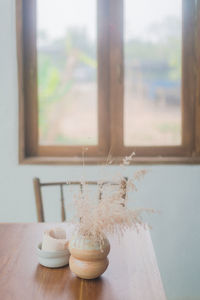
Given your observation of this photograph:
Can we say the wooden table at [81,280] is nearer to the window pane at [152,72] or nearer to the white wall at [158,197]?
the white wall at [158,197]

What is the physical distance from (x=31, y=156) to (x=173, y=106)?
0.92 meters

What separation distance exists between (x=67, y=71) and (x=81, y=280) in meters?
1.57

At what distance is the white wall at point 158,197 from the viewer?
229 centimetres

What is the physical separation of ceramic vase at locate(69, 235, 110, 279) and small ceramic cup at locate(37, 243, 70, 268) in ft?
0.29

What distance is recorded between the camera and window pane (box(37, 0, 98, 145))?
2.35 meters

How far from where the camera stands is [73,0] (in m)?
2.34

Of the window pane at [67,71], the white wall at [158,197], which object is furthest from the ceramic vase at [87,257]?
the window pane at [67,71]

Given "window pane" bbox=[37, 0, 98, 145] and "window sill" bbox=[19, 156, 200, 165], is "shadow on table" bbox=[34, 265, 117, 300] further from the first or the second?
"window pane" bbox=[37, 0, 98, 145]

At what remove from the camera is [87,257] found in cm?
105

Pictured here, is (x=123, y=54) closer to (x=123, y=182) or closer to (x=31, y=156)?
(x=31, y=156)

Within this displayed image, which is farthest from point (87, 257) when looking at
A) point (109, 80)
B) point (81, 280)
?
point (109, 80)

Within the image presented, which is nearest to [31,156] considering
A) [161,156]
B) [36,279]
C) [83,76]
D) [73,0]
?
[83,76]

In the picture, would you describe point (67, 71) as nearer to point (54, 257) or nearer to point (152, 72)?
point (152, 72)

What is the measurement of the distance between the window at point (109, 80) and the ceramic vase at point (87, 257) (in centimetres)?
124
